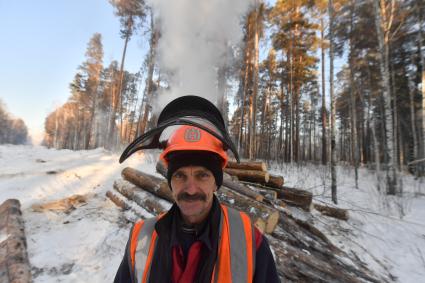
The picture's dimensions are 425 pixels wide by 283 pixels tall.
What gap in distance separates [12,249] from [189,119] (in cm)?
294

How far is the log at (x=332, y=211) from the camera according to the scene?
524 cm

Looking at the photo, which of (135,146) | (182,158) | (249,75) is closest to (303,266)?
(182,158)

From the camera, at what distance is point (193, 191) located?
4.12 ft

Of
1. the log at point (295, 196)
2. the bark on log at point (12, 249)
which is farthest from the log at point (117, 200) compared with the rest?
the log at point (295, 196)

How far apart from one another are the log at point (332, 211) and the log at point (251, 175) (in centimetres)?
159

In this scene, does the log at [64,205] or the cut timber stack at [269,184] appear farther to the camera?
the cut timber stack at [269,184]

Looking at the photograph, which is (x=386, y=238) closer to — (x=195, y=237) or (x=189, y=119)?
(x=195, y=237)

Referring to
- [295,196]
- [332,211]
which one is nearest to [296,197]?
[295,196]

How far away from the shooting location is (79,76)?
2302 cm

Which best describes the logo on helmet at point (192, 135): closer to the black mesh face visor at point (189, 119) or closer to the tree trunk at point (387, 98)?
the black mesh face visor at point (189, 119)

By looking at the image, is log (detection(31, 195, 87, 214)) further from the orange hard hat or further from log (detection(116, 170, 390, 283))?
the orange hard hat

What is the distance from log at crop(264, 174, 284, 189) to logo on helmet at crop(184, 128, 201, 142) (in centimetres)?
474

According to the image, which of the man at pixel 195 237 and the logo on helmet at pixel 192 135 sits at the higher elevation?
the logo on helmet at pixel 192 135

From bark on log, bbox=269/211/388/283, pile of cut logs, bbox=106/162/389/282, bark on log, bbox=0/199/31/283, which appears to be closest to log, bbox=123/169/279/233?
pile of cut logs, bbox=106/162/389/282
